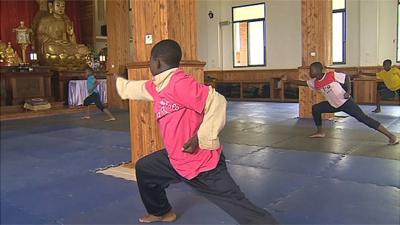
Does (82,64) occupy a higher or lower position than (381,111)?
higher

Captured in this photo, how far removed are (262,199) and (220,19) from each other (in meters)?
11.6

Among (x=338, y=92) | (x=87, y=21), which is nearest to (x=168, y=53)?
(x=338, y=92)

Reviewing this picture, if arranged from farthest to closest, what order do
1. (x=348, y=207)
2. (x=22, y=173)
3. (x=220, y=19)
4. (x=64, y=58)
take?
1. (x=220, y=19)
2. (x=64, y=58)
3. (x=22, y=173)
4. (x=348, y=207)

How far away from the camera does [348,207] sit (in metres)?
2.85

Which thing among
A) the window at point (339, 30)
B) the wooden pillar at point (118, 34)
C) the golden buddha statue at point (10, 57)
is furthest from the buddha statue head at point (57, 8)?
the window at point (339, 30)

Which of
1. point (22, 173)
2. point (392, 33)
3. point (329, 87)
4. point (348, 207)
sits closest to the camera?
point (348, 207)

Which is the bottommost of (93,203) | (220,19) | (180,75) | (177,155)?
(93,203)

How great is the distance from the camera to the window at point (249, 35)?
43.7ft

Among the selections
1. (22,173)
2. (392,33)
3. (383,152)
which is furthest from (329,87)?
(392,33)

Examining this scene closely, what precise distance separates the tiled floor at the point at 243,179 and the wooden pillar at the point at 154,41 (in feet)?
1.63

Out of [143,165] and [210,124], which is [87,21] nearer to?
[143,165]

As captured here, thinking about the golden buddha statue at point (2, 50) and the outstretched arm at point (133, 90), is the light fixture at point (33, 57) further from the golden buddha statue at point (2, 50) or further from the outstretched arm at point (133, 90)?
the outstretched arm at point (133, 90)

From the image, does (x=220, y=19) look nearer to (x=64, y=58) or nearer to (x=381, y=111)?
(x=64, y=58)

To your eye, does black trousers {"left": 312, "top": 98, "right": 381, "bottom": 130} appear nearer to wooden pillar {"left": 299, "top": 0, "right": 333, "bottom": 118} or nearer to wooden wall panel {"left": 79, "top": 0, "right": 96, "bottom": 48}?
wooden pillar {"left": 299, "top": 0, "right": 333, "bottom": 118}
